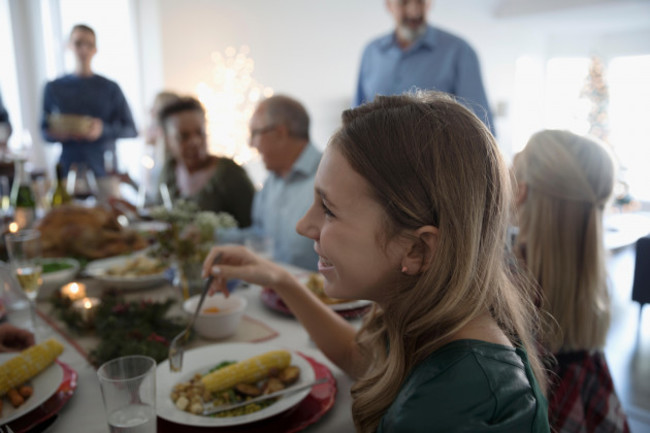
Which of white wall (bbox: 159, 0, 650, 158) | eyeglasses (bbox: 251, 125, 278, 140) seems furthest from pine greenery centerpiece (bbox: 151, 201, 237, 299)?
white wall (bbox: 159, 0, 650, 158)

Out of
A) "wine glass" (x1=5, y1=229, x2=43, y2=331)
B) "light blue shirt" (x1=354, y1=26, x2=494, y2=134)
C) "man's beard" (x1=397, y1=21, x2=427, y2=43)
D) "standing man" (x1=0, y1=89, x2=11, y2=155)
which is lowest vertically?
"wine glass" (x1=5, y1=229, x2=43, y2=331)

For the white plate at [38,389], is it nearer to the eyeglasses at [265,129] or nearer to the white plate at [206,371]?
the white plate at [206,371]

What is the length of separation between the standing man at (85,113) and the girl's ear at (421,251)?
2.59m

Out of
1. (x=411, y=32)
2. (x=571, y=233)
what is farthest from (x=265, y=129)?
(x=571, y=233)

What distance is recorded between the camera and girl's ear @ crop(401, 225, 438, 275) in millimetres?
717

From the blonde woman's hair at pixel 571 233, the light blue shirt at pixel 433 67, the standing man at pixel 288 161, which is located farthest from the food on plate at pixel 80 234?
the light blue shirt at pixel 433 67

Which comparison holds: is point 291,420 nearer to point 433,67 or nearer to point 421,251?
point 421,251

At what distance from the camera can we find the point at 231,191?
9.37ft

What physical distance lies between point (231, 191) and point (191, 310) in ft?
5.40

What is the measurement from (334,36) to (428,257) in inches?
236

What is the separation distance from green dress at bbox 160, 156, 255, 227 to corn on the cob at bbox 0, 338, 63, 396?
182 cm

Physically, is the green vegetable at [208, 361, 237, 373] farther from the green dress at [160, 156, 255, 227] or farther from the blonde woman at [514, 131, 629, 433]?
the green dress at [160, 156, 255, 227]

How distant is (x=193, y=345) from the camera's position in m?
1.22

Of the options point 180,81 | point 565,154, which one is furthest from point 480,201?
point 180,81
